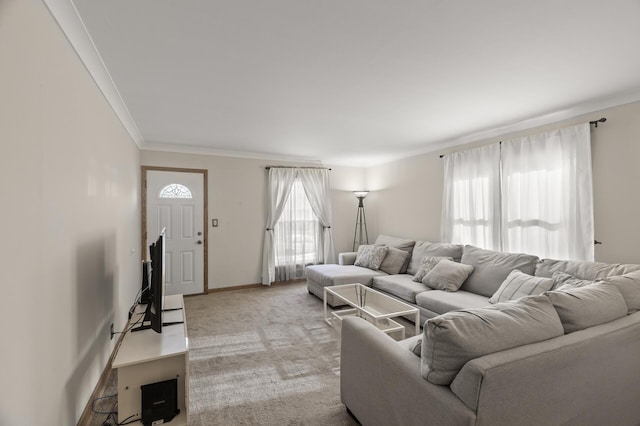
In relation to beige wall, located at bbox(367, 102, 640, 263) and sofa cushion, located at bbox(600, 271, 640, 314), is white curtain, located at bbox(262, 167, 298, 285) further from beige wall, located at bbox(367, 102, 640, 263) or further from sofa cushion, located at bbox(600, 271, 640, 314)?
sofa cushion, located at bbox(600, 271, 640, 314)

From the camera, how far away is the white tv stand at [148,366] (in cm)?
170

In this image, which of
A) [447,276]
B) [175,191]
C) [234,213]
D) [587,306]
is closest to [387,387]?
[587,306]

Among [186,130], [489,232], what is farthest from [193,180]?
[489,232]

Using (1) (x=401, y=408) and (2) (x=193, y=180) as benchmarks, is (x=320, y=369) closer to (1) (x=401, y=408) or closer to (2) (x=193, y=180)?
(1) (x=401, y=408)

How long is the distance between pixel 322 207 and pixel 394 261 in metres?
1.97

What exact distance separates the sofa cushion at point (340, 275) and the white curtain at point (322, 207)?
3.84 feet

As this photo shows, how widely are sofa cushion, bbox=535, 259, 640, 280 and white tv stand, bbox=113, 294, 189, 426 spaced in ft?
10.7

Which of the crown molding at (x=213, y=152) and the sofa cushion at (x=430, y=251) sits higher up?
the crown molding at (x=213, y=152)

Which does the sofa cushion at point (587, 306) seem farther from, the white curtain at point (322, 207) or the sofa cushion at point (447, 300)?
the white curtain at point (322, 207)

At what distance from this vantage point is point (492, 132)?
3768 millimetres

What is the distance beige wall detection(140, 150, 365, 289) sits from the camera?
4.89 m

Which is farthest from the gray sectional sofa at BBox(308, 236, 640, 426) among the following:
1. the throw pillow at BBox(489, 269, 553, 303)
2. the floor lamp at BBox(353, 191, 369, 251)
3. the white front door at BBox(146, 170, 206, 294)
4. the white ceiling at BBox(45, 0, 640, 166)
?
the floor lamp at BBox(353, 191, 369, 251)

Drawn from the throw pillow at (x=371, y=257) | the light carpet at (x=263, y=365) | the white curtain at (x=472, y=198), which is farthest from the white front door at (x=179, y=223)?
the white curtain at (x=472, y=198)

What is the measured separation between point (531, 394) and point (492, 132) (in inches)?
134
